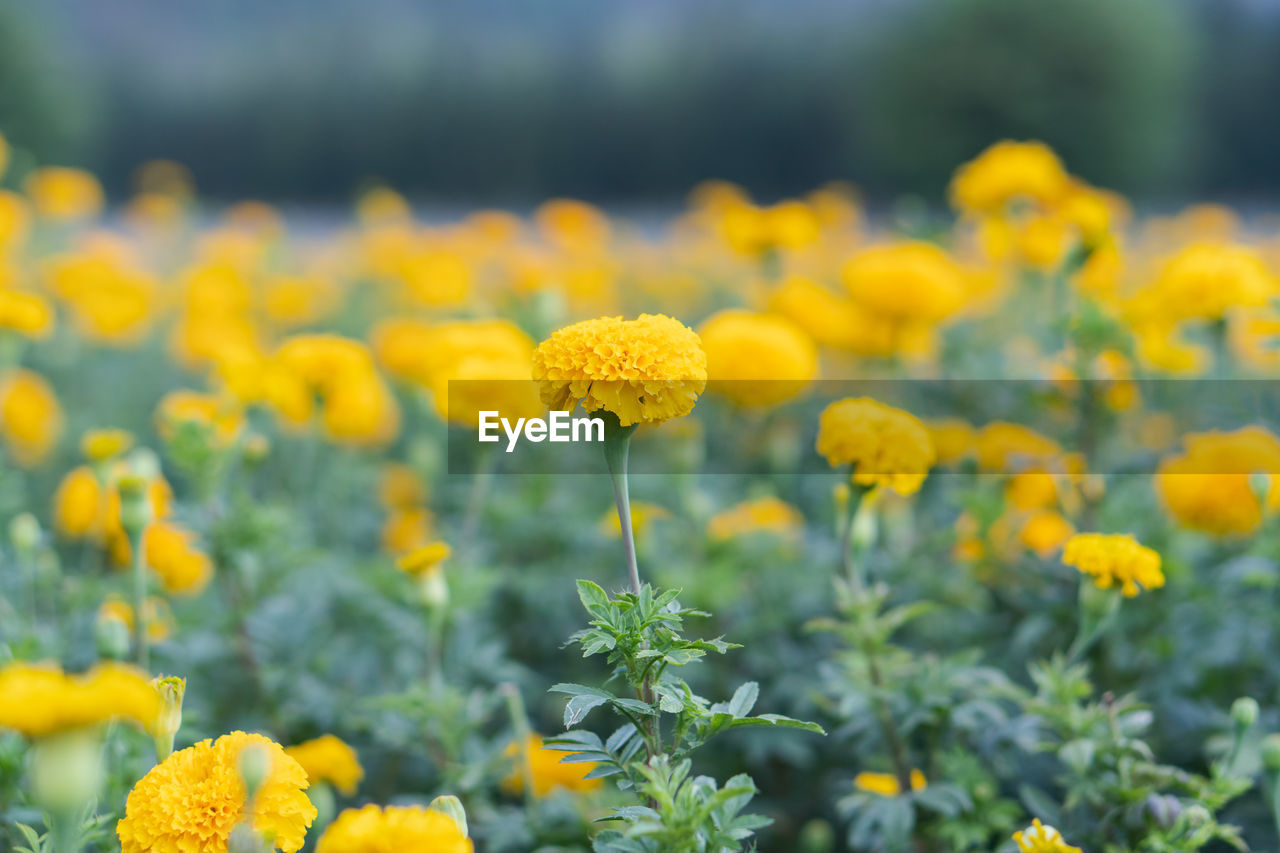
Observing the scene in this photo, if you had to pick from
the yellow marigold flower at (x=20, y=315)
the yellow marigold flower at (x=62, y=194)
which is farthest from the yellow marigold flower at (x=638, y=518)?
the yellow marigold flower at (x=62, y=194)

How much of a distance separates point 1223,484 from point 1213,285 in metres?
0.41

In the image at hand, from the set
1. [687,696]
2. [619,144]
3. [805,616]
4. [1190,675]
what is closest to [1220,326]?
[1190,675]

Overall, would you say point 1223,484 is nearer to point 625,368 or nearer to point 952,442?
point 952,442

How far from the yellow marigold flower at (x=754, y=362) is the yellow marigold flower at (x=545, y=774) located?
82 cm

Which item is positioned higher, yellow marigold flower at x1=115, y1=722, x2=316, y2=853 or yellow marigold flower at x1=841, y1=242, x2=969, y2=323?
yellow marigold flower at x1=841, y1=242, x2=969, y2=323

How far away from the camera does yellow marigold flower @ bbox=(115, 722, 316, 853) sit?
0.90 meters

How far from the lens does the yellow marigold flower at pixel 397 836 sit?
0.81 m


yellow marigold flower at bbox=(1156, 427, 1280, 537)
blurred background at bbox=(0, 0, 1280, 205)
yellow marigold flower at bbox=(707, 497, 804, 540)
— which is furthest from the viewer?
blurred background at bbox=(0, 0, 1280, 205)

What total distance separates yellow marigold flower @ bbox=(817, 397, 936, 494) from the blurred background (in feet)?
37.0

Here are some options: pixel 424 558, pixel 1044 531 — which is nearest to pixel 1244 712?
pixel 1044 531

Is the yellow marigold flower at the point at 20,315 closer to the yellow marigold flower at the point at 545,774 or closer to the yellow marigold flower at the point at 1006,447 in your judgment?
the yellow marigold flower at the point at 545,774

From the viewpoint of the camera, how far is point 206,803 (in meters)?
0.92

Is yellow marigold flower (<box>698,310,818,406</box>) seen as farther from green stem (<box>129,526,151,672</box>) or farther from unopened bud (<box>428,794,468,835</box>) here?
unopened bud (<box>428,794,468,835</box>)

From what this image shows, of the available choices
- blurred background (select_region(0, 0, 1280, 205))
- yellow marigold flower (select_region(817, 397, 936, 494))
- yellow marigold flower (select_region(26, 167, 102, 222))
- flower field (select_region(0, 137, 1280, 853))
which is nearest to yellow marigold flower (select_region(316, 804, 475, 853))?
flower field (select_region(0, 137, 1280, 853))
